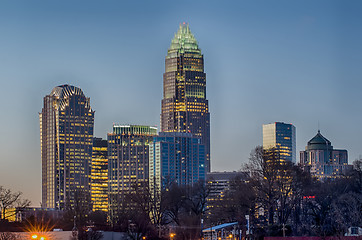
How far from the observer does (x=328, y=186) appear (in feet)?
378

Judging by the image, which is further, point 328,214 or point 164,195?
point 164,195

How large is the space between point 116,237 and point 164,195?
136 ft

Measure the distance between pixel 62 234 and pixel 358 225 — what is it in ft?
105

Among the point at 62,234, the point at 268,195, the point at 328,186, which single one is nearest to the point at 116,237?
the point at 62,234

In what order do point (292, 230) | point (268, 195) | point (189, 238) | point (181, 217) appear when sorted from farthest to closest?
1. point (181, 217)
2. point (189, 238)
3. point (268, 195)
4. point (292, 230)

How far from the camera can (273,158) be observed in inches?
3915

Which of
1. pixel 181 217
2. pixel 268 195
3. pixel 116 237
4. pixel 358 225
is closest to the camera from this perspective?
pixel 358 225

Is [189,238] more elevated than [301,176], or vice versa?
[301,176]

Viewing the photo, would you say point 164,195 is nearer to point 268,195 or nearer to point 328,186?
point 328,186

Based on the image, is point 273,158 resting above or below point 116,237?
above

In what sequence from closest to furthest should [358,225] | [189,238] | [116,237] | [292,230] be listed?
[358,225]
[292,230]
[116,237]
[189,238]

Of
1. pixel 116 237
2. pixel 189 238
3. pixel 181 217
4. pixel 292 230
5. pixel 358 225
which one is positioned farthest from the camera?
pixel 181 217

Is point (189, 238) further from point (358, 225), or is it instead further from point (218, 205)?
point (358, 225)

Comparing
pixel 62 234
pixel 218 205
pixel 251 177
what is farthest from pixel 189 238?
pixel 62 234
